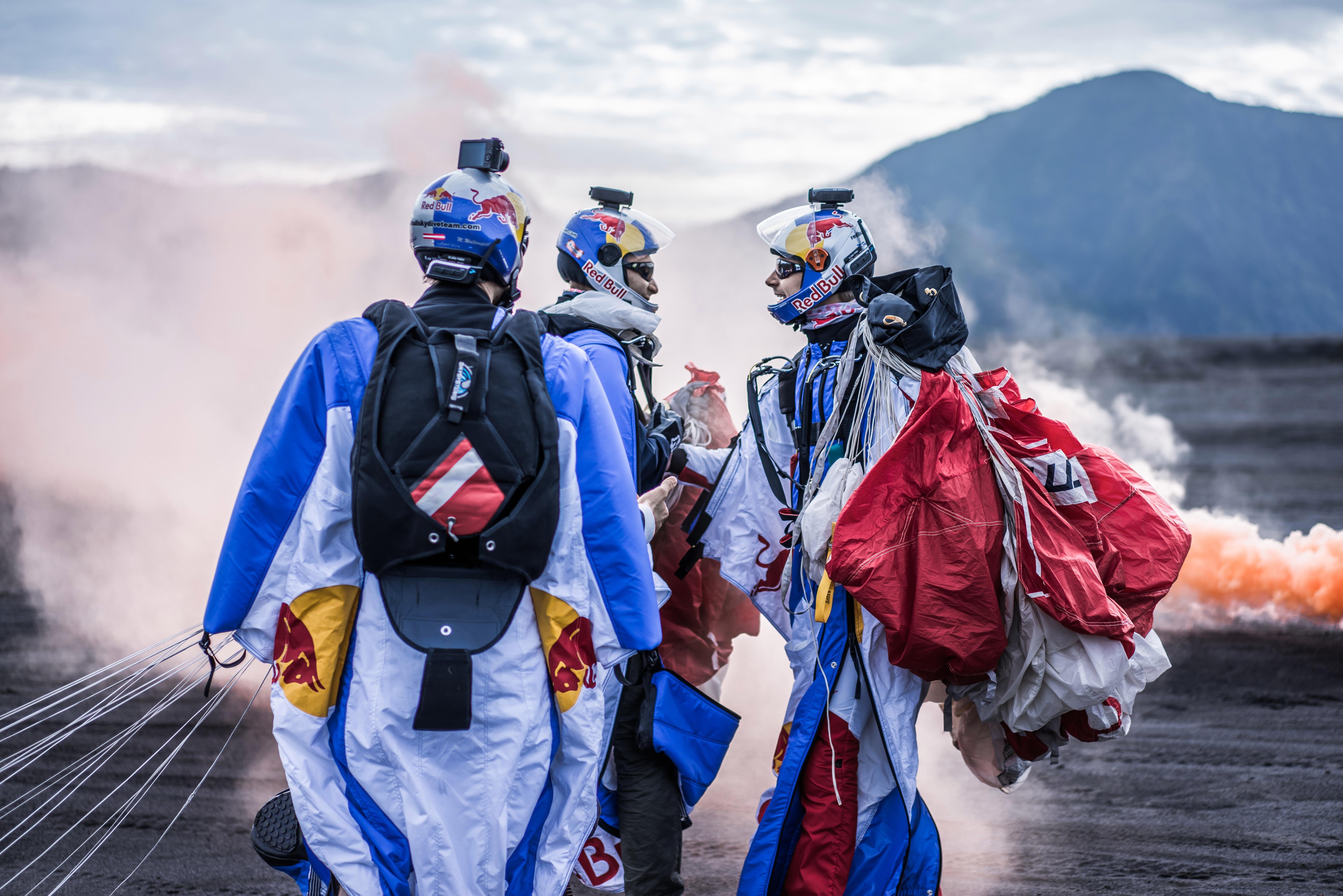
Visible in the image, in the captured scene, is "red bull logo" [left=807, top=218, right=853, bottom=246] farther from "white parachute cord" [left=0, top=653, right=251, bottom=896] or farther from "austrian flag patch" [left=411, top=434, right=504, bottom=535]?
"white parachute cord" [left=0, top=653, right=251, bottom=896]

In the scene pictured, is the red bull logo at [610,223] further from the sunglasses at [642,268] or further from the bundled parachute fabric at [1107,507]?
the bundled parachute fabric at [1107,507]

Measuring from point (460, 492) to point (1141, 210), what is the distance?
136447 mm

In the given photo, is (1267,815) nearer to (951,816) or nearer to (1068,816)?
(1068,816)

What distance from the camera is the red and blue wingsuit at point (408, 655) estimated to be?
2.47 meters

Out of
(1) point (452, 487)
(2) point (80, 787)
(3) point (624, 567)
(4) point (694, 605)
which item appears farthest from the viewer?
(2) point (80, 787)

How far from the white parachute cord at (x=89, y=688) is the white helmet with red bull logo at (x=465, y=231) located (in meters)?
1.11

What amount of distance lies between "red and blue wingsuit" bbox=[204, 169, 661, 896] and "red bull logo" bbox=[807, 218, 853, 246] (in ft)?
6.56

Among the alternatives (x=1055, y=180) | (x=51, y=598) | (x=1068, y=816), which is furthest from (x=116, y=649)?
(x=1055, y=180)

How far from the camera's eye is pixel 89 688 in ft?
14.8

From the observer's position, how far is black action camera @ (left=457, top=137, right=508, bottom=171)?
2855mm

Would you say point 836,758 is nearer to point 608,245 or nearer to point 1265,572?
point 608,245

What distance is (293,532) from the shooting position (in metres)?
2.54

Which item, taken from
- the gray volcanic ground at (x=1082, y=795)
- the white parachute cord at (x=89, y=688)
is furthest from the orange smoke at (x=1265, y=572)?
the white parachute cord at (x=89, y=688)

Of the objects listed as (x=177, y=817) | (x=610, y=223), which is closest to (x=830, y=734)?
(x=610, y=223)
